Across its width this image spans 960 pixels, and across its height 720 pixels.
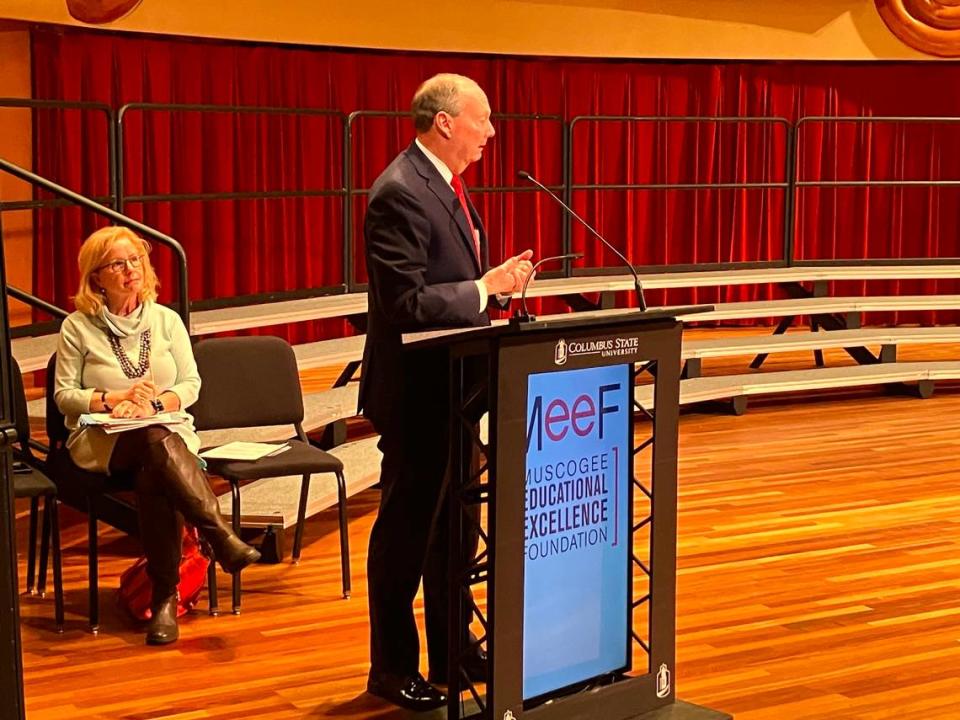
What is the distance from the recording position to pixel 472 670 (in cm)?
347

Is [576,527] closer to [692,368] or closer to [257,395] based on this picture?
[257,395]

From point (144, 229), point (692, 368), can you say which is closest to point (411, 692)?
point (144, 229)

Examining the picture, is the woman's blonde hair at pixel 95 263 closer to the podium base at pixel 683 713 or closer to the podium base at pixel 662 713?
the podium base at pixel 662 713

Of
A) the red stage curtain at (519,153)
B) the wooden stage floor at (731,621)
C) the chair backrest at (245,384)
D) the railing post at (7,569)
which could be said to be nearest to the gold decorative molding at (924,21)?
the red stage curtain at (519,153)

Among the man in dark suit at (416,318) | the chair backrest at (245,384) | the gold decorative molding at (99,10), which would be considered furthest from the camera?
the gold decorative molding at (99,10)

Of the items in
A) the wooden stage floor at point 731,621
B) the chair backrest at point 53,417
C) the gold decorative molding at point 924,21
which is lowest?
the wooden stage floor at point 731,621

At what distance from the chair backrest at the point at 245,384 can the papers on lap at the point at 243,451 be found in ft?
0.29

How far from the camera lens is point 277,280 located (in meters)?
8.79

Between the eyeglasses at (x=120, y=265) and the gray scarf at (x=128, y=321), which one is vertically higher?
the eyeglasses at (x=120, y=265)

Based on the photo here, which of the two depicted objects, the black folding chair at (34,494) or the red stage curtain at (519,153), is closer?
the black folding chair at (34,494)

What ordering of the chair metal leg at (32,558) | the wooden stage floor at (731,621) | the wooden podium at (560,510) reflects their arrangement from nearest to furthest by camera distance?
the wooden podium at (560,510) → the wooden stage floor at (731,621) → the chair metal leg at (32,558)

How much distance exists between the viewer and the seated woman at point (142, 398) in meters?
4.03

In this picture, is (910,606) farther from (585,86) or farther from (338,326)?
(585,86)

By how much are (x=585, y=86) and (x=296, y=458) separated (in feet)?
20.2
